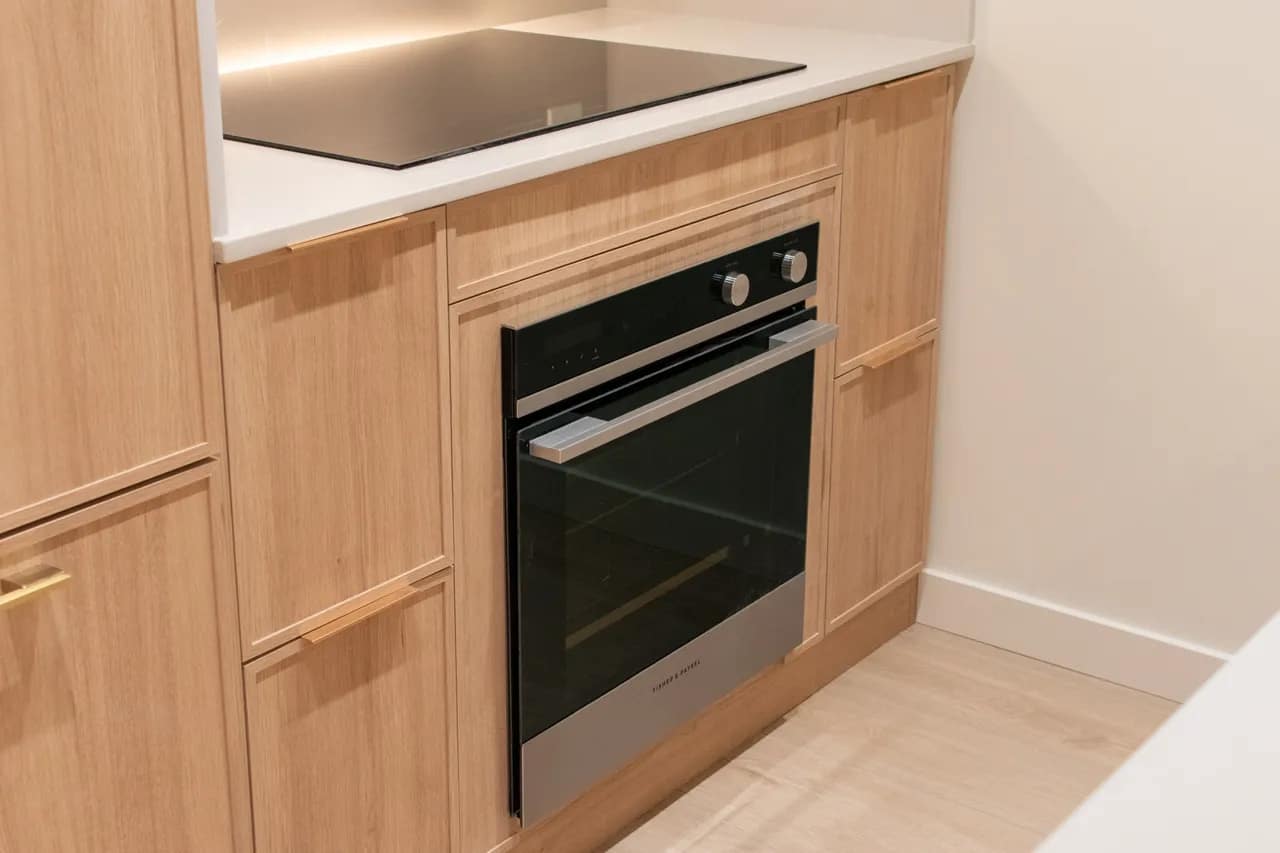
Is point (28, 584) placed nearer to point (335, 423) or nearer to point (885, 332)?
point (335, 423)

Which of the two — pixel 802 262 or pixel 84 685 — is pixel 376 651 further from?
pixel 802 262

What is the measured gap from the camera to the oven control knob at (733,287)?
2096mm

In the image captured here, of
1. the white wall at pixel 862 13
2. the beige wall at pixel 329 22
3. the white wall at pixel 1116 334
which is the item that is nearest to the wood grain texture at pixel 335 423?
the beige wall at pixel 329 22

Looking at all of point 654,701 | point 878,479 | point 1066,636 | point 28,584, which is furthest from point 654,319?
point 1066,636

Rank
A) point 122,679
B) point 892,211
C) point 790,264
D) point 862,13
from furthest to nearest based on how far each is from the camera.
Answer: point 862,13, point 892,211, point 790,264, point 122,679

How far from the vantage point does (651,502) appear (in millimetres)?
2084

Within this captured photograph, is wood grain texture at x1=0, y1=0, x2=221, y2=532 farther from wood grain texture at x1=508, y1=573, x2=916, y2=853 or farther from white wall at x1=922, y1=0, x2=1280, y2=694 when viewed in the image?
white wall at x1=922, y1=0, x2=1280, y2=694

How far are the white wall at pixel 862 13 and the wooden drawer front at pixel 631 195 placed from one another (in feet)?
1.13

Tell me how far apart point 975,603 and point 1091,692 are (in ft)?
0.83

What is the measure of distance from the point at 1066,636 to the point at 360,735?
1.40m

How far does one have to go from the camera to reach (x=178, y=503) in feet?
4.87

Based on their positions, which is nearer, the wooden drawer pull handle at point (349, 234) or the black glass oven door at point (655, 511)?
the wooden drawer pull handle at point (349, 234)

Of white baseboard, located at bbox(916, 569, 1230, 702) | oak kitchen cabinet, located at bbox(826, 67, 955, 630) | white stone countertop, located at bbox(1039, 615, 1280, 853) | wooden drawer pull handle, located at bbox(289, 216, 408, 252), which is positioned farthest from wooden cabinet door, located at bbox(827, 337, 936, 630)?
white stone countertop, located at bbox(1039, 615, 1280, 853)

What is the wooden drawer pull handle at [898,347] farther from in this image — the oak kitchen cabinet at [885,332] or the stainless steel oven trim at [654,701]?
the stainless steel oven trim at [654,701]
